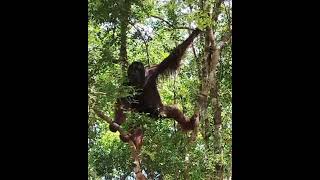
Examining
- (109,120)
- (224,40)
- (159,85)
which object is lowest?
(109,120)

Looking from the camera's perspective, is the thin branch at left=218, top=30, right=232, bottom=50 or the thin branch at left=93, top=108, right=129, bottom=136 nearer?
the thin branch at left=93, top=108, right=129, bottom=136

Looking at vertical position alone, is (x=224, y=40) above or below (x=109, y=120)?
above

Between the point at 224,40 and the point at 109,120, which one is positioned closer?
the point at 109,120

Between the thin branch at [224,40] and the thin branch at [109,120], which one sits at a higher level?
the thin branch at [224,40]

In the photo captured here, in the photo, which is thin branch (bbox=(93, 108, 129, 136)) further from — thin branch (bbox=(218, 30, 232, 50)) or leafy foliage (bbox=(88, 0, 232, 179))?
thin branch (bbox=(218, 30, 232, 50))

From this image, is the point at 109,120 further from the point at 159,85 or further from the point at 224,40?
the point at 224,40

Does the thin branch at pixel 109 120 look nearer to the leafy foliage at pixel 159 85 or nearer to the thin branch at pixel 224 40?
the leafy foliage at pixel 159 85

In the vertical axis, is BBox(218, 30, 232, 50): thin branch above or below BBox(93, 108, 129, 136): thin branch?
above

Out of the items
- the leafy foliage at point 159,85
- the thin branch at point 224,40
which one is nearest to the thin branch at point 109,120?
the leafy foliage at point 159,85

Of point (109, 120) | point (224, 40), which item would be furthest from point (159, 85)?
point (224, 40)

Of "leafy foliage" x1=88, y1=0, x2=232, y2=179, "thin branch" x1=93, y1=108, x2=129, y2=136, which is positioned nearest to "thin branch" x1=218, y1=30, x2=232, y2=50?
"leafy foliage" x1=88, y1=0, x2=232, y2=179
